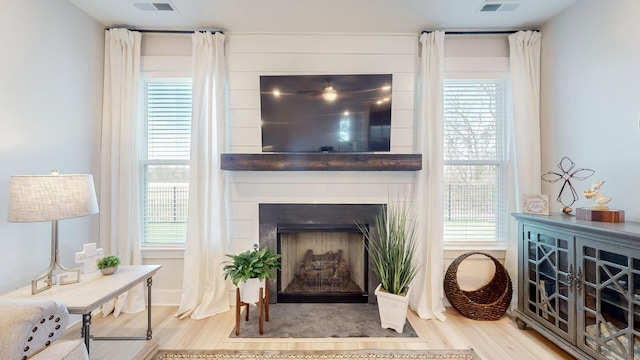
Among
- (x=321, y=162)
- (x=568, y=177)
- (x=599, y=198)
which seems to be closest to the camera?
(x=599, y=198)

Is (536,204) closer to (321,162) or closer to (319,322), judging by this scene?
(321,162)

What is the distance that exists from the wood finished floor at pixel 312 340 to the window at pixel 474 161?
0.84 m

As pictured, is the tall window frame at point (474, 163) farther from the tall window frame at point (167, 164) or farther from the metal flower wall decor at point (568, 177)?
the tall window frame at point (167, 164)

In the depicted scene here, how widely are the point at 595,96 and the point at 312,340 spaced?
297 cm

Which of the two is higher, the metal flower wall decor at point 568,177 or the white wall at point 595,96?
the white wall at point 595,96

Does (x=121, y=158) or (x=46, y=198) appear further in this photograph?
(x=121, y=158)

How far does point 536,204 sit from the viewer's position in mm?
2367

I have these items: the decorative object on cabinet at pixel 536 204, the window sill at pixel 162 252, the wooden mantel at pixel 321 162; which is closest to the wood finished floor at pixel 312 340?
the window sill at pixel 162 252

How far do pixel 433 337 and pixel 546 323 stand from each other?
2.73 ft

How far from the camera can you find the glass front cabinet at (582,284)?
1.67 meters

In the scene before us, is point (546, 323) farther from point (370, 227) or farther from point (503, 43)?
point (503, 43)

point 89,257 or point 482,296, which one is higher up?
point 89,257

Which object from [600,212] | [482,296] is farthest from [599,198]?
[482,296]

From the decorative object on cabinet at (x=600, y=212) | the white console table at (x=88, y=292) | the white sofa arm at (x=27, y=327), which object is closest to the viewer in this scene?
the white sofa arm at (x=27, y=327)
